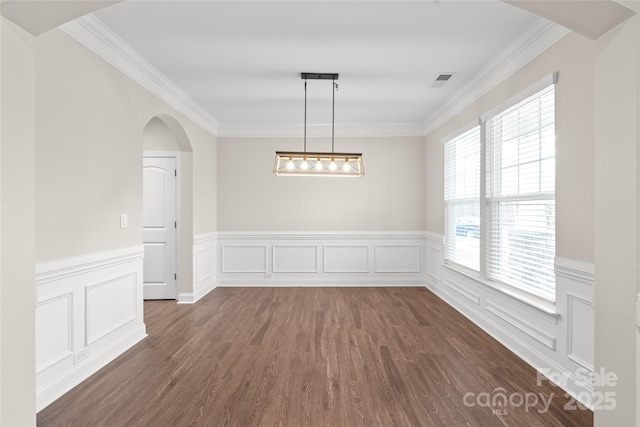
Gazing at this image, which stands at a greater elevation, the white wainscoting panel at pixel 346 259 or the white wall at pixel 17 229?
the white wall at pixel 17 229

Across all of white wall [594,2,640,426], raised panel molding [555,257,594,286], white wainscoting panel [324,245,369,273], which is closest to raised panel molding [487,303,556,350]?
raised panel molding [555,257,594,286]

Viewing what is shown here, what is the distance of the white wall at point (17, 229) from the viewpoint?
163 cm

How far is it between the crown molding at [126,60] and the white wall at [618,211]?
3495 millimetres

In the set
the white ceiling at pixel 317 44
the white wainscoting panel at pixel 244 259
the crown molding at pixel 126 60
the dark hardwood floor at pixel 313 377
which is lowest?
the dark hardwood floor at pixel 313 377

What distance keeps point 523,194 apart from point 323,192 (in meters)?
3.64

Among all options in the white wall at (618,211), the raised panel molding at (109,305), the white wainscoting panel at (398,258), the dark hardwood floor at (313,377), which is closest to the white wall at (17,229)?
the dark hardwood floor at (313,377)

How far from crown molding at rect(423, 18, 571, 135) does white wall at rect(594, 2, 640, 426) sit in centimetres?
135

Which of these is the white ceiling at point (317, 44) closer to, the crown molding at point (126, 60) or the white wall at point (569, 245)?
the crown molding at point (126, 60)

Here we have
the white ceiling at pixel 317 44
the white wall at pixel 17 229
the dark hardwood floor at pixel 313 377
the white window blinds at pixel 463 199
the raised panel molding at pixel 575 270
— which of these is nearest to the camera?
the white wall at pixel 17 229

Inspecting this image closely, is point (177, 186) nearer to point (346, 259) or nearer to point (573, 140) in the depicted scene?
point (346, 259)

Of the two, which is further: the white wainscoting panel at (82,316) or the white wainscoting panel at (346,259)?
the white wainscoting panel at (346,259)


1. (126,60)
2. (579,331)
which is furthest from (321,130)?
(579,331)

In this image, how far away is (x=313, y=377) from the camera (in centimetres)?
286

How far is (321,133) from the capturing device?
6.33 m
